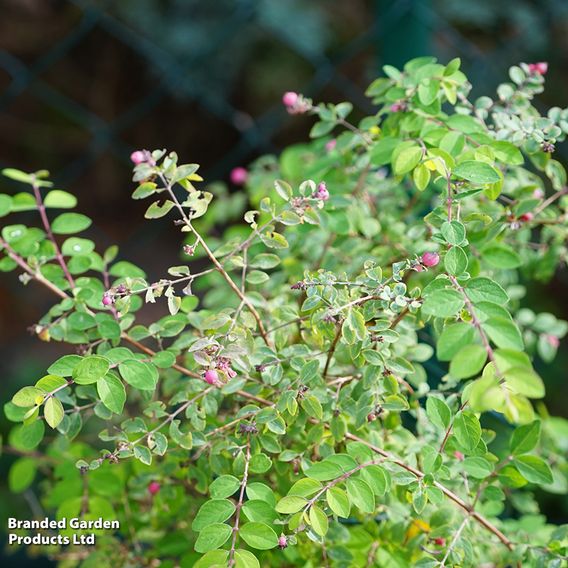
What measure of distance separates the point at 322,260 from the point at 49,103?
9.88 feet

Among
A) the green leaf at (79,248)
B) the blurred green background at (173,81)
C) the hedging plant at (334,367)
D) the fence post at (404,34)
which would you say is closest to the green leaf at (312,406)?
the hedging plant at (334,367)

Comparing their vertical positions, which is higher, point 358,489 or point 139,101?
point 139,101

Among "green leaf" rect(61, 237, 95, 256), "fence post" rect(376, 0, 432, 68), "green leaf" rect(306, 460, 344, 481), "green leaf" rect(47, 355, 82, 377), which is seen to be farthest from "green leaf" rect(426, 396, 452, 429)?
"fence post" rect(376, 0, 432, 68)

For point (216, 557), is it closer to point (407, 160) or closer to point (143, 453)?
point (143, 453)

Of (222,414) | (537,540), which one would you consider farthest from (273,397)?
(537,540)

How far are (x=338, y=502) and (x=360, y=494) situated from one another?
3cm

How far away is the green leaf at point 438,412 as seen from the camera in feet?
2.36

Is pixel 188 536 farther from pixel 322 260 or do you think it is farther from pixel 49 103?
pixel 49 103

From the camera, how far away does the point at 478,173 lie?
73 centimetres

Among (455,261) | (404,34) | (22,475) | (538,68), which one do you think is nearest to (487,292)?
(455,261)

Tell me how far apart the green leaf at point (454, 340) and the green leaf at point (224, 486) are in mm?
243

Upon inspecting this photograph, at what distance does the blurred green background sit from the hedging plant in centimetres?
137

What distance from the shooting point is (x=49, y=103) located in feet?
12.1

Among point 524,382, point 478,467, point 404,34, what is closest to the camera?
point 524,382
